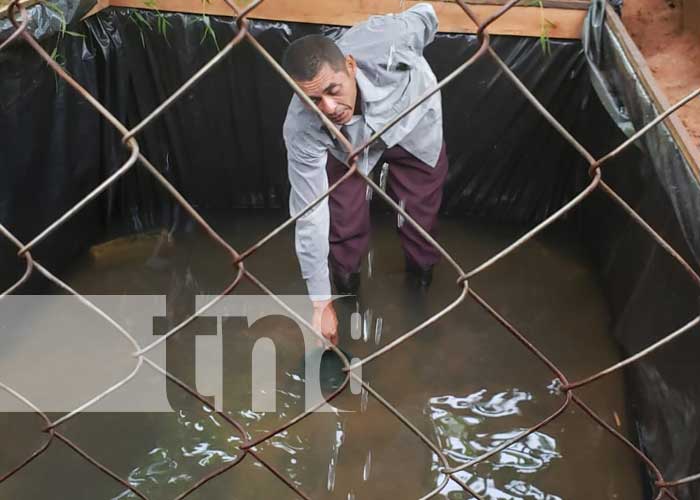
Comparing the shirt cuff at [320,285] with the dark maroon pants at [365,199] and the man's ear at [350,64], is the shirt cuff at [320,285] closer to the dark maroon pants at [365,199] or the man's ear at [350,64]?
the dark maroon pants at [365,199]

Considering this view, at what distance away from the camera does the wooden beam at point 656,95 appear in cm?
152

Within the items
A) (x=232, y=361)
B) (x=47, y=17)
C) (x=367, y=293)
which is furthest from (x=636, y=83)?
(x=47, y=17)

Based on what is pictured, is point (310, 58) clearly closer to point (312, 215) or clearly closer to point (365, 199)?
point (312, 215)

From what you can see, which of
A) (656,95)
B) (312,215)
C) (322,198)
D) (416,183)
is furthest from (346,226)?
(322,198)

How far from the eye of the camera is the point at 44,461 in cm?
182

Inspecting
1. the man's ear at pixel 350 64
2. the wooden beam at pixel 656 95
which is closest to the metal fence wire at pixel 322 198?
the wooden beam at pixel 656 95

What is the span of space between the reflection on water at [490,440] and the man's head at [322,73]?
0.87 metres

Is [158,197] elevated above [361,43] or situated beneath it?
situated beneath

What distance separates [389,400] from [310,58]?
1.00 m

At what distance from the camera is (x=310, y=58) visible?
1573mm

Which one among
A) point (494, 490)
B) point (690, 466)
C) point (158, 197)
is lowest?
point (494, 490)

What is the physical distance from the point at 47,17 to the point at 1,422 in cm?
109

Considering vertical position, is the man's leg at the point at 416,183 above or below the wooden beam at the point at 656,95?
below

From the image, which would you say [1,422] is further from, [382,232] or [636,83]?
[636,83]
